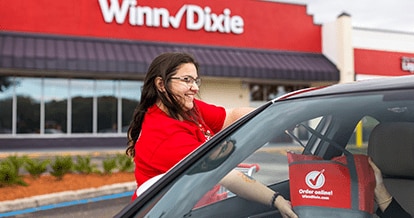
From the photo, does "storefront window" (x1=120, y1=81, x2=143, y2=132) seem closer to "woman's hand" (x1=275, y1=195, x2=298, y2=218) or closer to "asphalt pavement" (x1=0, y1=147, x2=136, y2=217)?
"asphalt pavement" (x1=0, y1=147, x2=136, y2=217)

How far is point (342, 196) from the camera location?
1.71 meters

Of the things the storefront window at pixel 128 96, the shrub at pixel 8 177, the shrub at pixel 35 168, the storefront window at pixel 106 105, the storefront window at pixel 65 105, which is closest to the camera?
the shrub at pixel 8 177

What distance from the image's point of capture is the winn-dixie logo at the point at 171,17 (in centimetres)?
1955

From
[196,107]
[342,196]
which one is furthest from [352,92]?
[196,107]

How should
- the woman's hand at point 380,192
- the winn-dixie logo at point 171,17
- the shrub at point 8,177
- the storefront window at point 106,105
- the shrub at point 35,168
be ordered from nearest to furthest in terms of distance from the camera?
the woman's hand at point 380,192 < the shrub at point 8,177 < the shrub at point 35,168 < the winn-dixie logo at point 171,17 < the storefront window at point 106,105

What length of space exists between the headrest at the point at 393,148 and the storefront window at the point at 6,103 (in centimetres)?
1858

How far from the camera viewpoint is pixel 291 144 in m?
2.09

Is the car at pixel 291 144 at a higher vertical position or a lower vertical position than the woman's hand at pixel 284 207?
higher

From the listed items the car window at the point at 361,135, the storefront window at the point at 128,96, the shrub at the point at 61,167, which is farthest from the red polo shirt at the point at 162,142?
the storefront window at the point at 128,96

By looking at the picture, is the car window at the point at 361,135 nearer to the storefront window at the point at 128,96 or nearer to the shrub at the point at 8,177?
the shrub at the point at 8,177

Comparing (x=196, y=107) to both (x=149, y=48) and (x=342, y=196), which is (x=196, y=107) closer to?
(x=342, y=196)

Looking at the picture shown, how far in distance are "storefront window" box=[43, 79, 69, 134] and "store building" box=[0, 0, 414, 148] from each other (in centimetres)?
4

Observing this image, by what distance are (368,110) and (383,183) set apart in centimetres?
33

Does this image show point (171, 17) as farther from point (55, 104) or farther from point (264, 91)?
point (55, 104)
